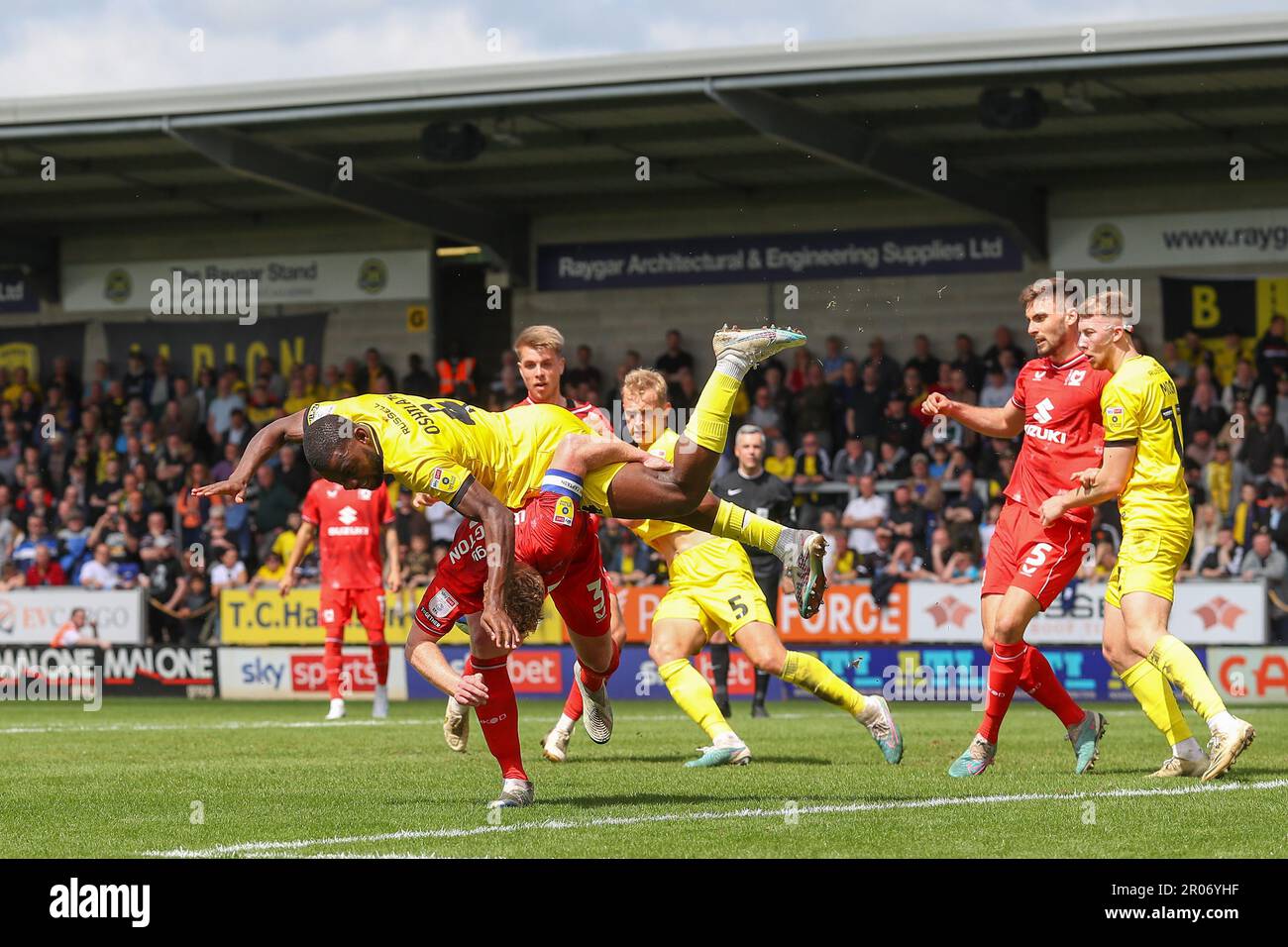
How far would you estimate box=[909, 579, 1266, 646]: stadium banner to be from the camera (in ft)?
62.1

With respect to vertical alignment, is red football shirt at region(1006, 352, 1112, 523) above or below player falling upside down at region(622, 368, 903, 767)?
above

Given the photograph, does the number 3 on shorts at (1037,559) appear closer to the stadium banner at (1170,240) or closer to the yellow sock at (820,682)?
the yellow sock at (820,682)

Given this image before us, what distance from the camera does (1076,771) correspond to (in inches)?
392

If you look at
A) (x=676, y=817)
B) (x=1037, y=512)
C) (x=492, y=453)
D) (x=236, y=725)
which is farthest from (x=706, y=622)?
(x=236, y=725)

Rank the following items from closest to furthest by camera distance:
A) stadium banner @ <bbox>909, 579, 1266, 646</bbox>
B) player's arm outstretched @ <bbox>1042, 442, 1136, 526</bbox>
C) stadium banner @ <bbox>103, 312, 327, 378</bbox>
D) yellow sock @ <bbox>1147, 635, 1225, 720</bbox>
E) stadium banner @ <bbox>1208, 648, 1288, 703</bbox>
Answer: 1. yellow sock @ <bbox>1147, 635, 1225, 720</bbox>
2. player's arm outstretched @ <bbox>1042, 442, 1136, 526</bbox>
3. stadium banner @ <bbox>1208, 648, 1288, 703</bbox>
4. stadium banner @ <bbox>909, 579, 1266, 646</bbox>
5. stadium banner @ <bbox>103, 312, 327, 378</bbox>

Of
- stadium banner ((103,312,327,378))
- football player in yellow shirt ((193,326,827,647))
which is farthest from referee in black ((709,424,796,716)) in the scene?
stadium banner ((103,312,327,378))

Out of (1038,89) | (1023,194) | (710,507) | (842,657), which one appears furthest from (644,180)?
(710,507)

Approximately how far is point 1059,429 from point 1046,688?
1405mm

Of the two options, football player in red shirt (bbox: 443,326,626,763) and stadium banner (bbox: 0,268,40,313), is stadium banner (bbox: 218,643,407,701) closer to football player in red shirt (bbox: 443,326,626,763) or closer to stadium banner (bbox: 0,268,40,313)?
football player in red shirt (bbox: 443,326,626,763)

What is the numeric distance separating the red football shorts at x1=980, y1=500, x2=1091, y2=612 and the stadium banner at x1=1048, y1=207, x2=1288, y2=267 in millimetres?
16130

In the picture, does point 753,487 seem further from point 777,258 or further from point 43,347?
point 43,347

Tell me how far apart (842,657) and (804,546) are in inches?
424

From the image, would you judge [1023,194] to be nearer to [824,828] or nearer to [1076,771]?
[1076,771]

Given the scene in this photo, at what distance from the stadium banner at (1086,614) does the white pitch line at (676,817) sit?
980 cm
